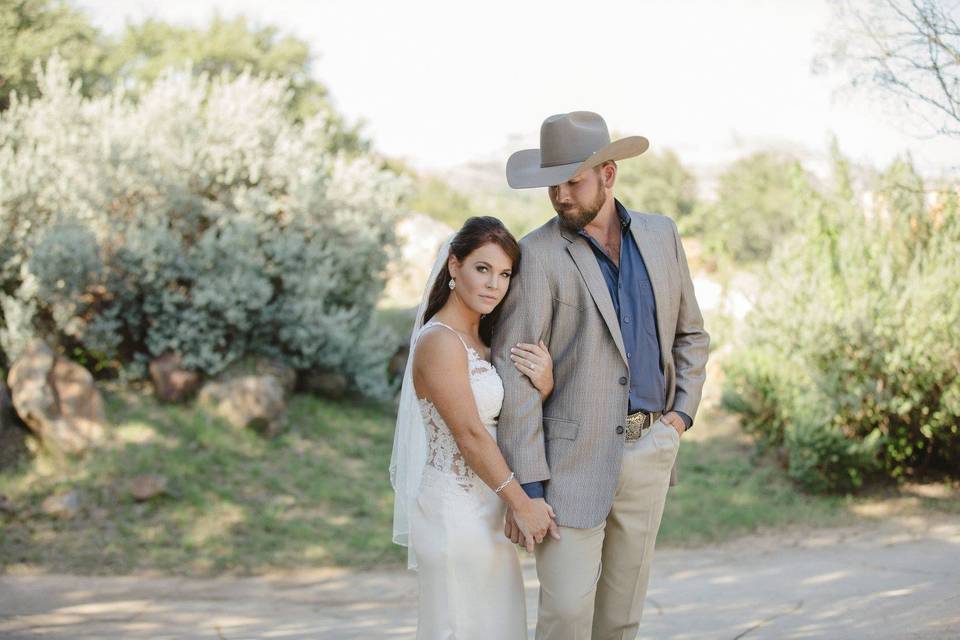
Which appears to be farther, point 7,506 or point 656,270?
point 7,506

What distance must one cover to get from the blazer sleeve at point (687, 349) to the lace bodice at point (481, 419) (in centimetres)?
73

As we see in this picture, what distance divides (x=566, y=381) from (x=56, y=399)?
6.62 m

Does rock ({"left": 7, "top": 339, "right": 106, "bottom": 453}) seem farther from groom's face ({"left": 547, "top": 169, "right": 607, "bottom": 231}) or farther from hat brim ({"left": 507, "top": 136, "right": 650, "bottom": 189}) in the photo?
groom's face ({"left": 547, "top": 169, "right": 607, "bottom": 231})

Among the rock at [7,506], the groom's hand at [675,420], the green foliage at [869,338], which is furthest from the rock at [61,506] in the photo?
the green foliage at [869,338]

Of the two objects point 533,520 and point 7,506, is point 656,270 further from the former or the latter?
point 7,506

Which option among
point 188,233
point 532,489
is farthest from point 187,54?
point 532,489

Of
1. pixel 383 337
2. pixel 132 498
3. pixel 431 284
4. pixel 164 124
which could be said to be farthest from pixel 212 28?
pixel 431 284

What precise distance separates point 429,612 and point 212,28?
18.0 m

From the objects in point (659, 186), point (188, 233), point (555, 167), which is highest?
point (659, 186)

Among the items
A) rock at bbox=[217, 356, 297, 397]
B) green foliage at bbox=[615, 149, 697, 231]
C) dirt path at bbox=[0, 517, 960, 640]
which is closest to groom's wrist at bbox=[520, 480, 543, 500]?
dirt path at bbox=[0, 517, 960, 640]

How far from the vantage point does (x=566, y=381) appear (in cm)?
326

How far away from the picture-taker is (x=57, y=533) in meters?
7.29

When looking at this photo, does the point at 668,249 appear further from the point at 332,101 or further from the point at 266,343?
the point at 332,101

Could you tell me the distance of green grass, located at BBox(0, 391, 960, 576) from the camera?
723 cm
